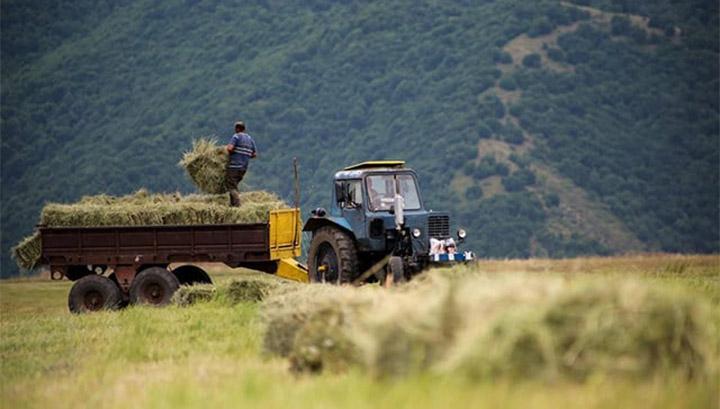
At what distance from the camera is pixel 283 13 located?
5251 inches

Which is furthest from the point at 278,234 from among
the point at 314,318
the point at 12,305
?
the point at 12,305

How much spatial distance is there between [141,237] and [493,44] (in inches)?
3910

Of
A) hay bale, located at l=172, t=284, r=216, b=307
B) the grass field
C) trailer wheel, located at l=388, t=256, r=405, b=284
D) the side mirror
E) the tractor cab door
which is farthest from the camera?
the side mirror

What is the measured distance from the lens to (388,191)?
73.9ft

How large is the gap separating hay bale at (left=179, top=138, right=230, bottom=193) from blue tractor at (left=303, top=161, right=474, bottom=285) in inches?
76.7

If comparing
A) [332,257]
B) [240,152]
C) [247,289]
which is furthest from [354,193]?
[247,289]

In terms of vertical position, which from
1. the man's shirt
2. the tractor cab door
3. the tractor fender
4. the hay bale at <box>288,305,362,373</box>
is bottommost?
the hay bale at <box>288,305,362,373</box>

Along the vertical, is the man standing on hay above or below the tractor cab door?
above

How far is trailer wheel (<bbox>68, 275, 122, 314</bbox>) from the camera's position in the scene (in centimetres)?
2356

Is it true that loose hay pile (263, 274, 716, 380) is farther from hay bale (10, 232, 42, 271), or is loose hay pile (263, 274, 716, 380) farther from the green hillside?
the green hillside

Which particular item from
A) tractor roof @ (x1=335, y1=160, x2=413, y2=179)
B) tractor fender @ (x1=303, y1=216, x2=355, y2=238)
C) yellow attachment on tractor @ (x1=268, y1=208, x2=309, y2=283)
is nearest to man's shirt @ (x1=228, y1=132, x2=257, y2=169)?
yellow attachment on tractor @ (x1=268, y1=208, x2=309, y2=283)

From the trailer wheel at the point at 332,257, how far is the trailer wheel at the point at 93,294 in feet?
11.4

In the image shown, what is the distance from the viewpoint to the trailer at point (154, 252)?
23.2 metres

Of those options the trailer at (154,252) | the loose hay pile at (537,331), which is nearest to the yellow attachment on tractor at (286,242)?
the trailer at (154,252)
